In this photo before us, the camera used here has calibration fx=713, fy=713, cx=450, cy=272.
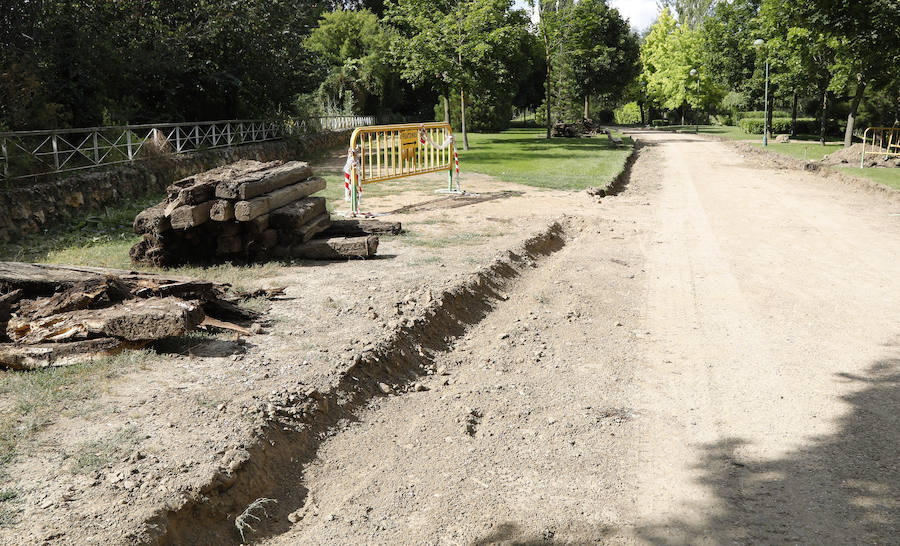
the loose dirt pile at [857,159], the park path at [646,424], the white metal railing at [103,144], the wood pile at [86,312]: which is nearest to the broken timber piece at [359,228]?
the park path at [646,424]

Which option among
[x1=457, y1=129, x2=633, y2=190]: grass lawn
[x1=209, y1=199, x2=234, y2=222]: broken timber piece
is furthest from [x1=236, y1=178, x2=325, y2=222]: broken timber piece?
[x1=457, y1=129, x2=633, y2=190]: grass lawn

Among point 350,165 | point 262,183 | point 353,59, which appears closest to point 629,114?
point 353,59

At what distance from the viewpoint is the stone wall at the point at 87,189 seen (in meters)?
11.1

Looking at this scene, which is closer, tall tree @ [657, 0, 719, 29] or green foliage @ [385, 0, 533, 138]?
green foliage @ [385, 0, 533, 138]

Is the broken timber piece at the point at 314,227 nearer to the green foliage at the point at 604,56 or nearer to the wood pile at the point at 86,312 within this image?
the wood pile at the point at 86,312

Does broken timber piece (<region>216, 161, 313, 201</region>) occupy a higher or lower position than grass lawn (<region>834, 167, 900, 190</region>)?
higher

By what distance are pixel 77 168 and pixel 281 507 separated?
11197mm

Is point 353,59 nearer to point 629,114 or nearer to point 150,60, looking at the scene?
point 150,60

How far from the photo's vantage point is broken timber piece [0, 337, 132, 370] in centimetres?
544

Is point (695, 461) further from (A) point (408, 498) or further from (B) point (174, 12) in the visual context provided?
(B) point (174, 12)

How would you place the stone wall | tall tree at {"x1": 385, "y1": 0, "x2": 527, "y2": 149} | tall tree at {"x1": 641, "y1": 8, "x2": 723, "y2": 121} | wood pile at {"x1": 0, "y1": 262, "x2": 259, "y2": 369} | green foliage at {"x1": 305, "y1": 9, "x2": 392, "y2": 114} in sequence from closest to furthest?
wood pile at {"x1": 0, "y1": 262, "x2": 259, "y2": 369} → the stone wall → tall tree at {"x1": 385, "y1": 0, "x2": 527, "y2": 149} → green foliage at {"x1": 305, "y1": 9, "x2": 392, "y2": 114} → tall tree at {"x1": 641, "y1": 8, "x2": 723, "y2": 121}

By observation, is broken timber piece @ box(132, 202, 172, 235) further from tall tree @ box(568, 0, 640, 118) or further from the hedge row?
the hedge row

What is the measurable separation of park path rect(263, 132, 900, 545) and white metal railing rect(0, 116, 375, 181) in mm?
8767

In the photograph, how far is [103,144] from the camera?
14.8 m
